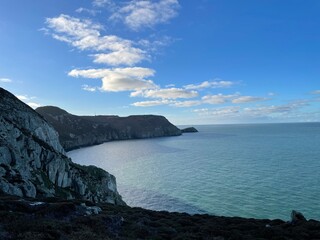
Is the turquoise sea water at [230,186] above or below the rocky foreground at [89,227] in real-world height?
below

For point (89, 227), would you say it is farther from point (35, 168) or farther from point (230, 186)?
point (230, 186)

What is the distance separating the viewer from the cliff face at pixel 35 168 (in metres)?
34.9

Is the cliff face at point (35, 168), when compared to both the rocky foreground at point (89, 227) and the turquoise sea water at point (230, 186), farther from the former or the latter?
the turquoise sea water at point (230, 186)

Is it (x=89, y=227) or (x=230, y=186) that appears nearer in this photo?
(x=89, y=227)

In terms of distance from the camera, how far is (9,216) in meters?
17.2

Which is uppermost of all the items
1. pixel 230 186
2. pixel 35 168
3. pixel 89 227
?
pixel 35 168

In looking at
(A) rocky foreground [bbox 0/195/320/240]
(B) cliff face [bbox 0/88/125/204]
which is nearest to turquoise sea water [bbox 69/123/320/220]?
(B) cliff face [bbox 0/88/125/204]

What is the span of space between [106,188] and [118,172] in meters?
44.8

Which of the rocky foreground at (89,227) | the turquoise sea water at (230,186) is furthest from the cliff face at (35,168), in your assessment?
the turquoise sea water at (230,186)

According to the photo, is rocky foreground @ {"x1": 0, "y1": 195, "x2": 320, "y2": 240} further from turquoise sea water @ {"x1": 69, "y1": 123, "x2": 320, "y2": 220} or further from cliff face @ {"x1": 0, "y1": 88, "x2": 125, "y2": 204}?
turquoise sea water @ {"x1": 69, "y1": 123, "x2": 320, "y2": 220}

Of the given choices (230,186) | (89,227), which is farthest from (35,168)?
(230,186)

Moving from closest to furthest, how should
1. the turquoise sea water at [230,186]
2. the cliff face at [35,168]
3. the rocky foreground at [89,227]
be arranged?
1. the rocky foreground at [89,227]
2. the cliff face at [35,168]
3. the turquoise sea water at [230,186]

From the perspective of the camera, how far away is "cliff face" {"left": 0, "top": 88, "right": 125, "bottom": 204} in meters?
34.9

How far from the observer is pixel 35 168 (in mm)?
45719
